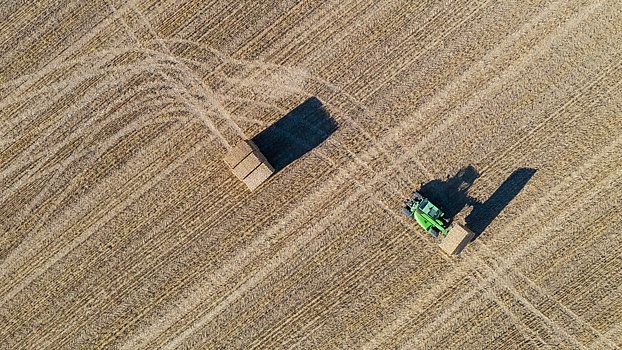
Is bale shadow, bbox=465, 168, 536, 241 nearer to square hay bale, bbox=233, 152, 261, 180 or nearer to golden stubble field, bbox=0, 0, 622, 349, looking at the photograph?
golden stubble field, bbox=0, 0, 622, 349

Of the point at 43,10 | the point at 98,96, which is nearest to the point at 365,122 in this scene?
the point at 98,96

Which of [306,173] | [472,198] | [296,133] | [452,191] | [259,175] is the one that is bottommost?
[472,198]

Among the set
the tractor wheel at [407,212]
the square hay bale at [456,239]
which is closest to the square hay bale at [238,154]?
the tractor wheel at [407,212]

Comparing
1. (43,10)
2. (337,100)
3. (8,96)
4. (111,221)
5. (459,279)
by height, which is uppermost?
(43,10)

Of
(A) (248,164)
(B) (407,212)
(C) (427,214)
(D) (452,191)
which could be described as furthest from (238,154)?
(D) (452,191)

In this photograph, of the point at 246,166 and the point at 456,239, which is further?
the point at 246,166

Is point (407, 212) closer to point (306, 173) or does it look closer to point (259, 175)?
point (306, 173)

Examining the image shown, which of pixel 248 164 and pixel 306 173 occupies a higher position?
pixel 248 164

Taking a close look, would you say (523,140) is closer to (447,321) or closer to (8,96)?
(447,321)
